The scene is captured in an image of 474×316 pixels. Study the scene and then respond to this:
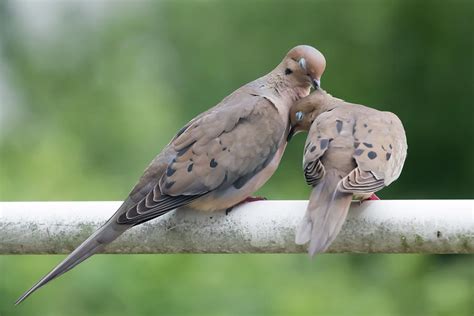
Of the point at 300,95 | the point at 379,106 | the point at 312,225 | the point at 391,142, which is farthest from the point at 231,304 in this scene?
the point at 379,106

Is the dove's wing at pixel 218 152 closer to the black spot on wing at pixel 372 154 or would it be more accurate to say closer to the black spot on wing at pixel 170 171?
the black spot on wing at pixel 170 171

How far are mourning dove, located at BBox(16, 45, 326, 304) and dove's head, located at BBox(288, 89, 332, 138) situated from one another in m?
0.04

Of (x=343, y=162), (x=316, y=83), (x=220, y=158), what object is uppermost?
(x=316, y=83)

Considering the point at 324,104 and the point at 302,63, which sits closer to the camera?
the point at 324,104

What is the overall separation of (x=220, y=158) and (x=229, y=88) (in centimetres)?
594

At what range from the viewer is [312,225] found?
308 cm

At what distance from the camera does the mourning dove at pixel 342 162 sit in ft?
10.2

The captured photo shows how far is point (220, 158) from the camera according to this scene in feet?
12.4

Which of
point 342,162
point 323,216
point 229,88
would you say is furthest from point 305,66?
point 229,88

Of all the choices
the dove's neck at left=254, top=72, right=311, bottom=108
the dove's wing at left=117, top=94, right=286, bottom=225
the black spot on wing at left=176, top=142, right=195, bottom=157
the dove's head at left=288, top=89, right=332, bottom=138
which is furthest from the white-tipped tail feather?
the dove's neck at left=254, top=72, right=311, bottom=108

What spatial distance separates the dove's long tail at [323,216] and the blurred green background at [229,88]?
2.39 m

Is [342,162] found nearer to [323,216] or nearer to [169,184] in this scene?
[323,216]

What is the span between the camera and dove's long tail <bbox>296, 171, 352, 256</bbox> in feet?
9.98

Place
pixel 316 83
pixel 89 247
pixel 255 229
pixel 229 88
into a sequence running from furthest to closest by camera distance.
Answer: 1. pixel 229 88
2. pixel 316 83
3. pixel 89 247
4. pixel 255 229
